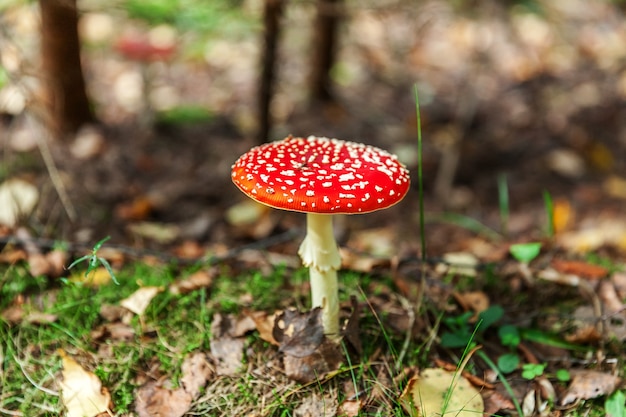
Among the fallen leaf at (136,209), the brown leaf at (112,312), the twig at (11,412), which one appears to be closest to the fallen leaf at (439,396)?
the brown leaf at (112,312)

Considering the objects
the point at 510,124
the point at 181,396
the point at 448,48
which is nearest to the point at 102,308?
the point at 181,396

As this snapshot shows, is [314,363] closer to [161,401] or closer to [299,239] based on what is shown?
[161,401]

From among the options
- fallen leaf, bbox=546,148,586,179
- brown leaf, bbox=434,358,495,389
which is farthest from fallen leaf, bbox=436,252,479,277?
fallen leaf, bbox=546,148,586,179

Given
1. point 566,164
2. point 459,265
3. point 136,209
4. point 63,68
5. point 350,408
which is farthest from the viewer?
point 566,164

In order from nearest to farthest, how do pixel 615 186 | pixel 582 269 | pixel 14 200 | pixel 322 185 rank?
pixel 322 185 < pixel 582 269 < pixel 14 200 < pixel 615 186

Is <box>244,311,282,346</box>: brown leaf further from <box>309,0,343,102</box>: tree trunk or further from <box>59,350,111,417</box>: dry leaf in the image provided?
<box>309,0,343,102</box>: tree trunk

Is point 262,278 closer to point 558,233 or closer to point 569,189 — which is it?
point 558,233

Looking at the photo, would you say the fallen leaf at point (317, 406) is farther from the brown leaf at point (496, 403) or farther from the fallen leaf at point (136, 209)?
the fallen leaf at point (136, 209)

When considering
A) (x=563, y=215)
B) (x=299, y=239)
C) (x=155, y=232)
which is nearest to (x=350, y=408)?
(x=299, y=239)
